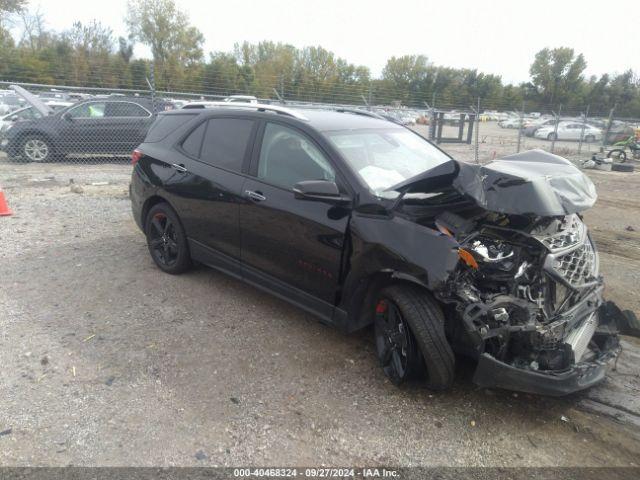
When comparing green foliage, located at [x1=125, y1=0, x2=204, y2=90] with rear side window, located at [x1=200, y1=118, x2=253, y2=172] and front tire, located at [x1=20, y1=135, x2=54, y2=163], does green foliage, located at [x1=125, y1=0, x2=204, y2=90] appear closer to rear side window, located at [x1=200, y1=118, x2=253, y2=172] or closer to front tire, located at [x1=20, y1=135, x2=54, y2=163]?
front tire, located at [x1=20, y1=135, x2=54, y2=163]

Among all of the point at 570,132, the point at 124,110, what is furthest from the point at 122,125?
the point at 570,132

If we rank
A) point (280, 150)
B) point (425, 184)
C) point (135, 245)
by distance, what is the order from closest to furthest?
point (425, 184) < point (280, 150) < point (135, 245)

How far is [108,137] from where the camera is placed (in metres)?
11.8

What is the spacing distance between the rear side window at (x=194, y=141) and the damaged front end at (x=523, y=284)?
229 centimetres

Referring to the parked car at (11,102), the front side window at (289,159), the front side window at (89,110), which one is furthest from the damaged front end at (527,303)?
the parked car at (11,102)

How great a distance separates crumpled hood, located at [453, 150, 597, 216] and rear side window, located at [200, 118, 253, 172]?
1.89 meters

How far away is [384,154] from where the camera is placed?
153 inches

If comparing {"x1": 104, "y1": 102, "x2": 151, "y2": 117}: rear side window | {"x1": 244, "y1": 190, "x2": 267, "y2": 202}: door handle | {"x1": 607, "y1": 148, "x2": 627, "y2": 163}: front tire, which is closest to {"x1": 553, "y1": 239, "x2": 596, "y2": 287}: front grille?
{"x1": 244, "y1": 190, "x2": 267, "y2": 202}: door handle

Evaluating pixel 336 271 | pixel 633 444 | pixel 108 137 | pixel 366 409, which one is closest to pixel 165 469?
pixel 366 409

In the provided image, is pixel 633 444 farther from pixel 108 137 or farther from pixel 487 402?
pixel 108 137

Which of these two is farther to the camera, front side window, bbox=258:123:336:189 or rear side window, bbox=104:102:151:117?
rear side window, bbox=104:102:151:117

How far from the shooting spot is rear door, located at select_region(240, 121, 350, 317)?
339 cm

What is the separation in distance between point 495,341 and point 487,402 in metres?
0.54

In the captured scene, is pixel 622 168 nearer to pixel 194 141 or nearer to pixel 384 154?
pixel 384 154
